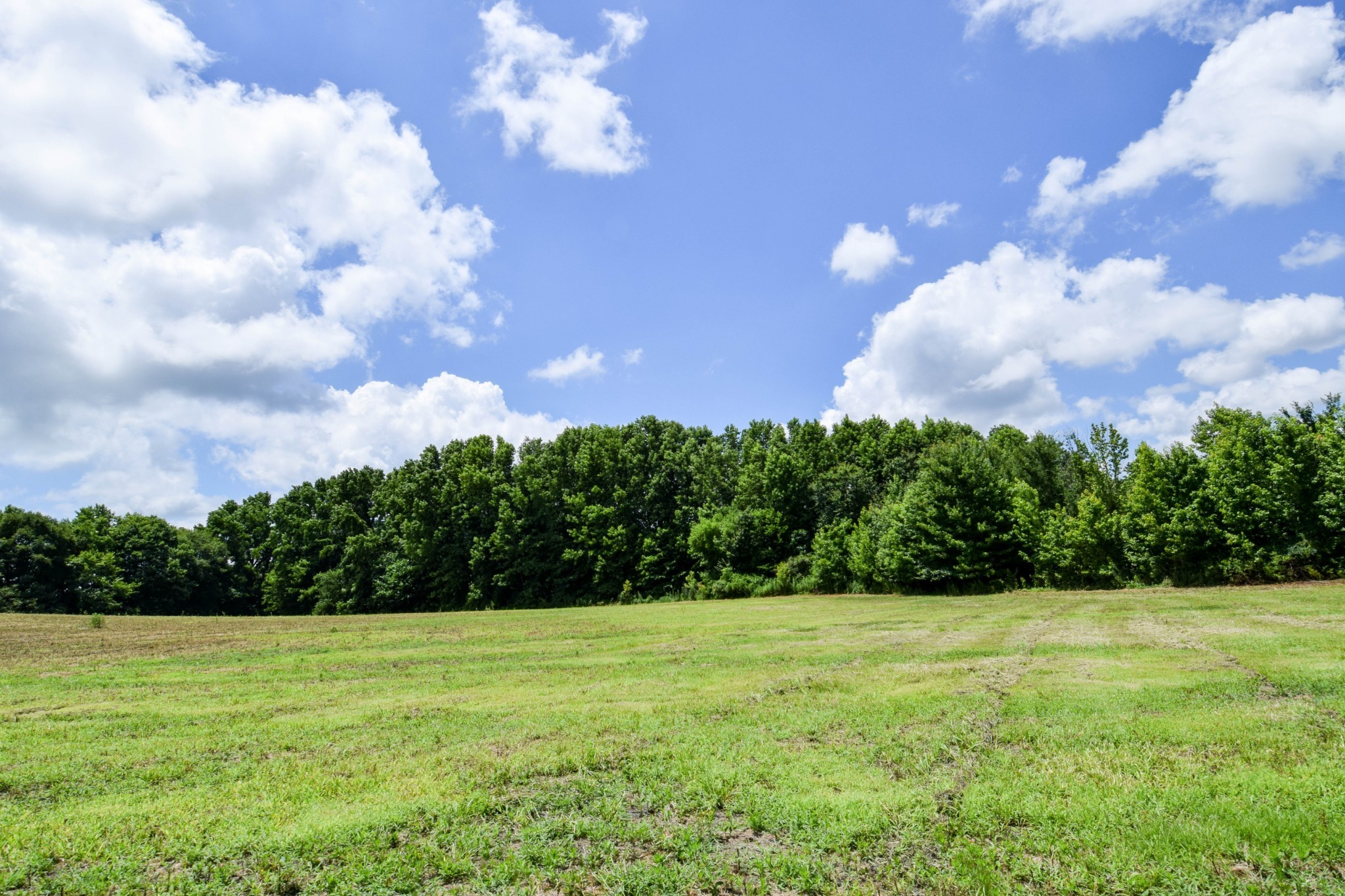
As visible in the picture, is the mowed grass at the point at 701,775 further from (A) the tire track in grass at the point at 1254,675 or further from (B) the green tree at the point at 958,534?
(B) the green tree at the point at 958,534

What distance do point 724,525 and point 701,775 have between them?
47113 mm

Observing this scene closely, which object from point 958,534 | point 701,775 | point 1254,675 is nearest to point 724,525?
point 958,534

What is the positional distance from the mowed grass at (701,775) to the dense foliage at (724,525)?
24157 mm

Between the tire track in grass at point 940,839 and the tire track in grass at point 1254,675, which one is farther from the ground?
the tire track in grass at point 940,839

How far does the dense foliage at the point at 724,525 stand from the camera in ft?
107

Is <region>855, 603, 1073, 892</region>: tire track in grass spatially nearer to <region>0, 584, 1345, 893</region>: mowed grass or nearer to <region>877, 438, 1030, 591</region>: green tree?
<region>0, 584, 1345, 893</region>: mowed grass

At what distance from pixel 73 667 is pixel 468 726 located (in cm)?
1241

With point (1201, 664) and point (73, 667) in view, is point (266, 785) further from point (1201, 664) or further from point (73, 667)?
point (1201, 664)

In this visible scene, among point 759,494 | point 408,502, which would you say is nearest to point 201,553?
point 408,502

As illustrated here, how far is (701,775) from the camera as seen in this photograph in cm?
643

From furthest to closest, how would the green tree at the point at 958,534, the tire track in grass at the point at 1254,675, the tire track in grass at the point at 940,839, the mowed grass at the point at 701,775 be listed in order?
the green tree at the point at 958,534, the tire track in grass at the point at 1254,675, the mowed grass at the point at 701,775, the tire track in grass at the point at 940,839

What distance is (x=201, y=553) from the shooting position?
66812mm

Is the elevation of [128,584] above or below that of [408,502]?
below

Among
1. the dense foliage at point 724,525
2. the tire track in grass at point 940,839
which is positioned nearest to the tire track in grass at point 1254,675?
the tire track in grass at point 940,839
